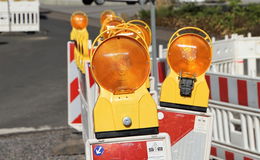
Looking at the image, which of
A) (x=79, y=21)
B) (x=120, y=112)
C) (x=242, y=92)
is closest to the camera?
(x=120, y=112)

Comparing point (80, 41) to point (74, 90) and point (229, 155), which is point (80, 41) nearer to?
point (74, 90)

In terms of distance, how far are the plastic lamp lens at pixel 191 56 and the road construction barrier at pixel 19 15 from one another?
63.2ft

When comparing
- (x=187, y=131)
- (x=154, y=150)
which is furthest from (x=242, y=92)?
(x=154, y=150)

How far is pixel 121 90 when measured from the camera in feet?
15.0

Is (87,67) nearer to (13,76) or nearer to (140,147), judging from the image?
(140,147)

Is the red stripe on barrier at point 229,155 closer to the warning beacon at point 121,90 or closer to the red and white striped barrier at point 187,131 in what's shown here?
the red and white striped barrier at point 187,131

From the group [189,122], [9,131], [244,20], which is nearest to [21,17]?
[244,20]

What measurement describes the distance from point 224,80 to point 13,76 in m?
9.51

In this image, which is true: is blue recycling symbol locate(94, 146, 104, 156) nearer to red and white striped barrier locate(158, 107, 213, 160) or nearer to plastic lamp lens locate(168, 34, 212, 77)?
red and white striped barrier locate(158, 107, 213, 160)

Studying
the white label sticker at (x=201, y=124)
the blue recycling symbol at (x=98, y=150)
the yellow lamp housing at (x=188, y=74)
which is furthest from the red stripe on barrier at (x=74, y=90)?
the blue recycling symbol at (x=98, y=150)

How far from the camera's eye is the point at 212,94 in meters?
7.07

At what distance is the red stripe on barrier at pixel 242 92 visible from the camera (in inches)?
255

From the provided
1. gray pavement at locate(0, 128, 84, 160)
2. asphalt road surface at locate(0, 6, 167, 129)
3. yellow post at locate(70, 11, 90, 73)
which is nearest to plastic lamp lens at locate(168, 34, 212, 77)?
yellow post at locate(70, 11, 90, 73)

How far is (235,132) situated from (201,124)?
5.68 feet
